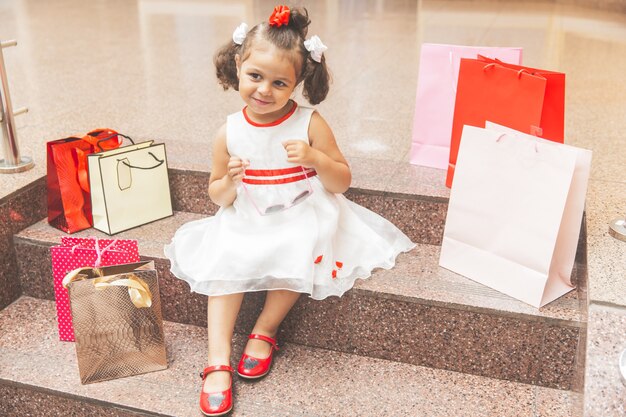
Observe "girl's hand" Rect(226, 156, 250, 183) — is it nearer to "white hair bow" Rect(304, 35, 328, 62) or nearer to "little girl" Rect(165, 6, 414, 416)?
"little girl" Rect(165, 6, 414, 416)

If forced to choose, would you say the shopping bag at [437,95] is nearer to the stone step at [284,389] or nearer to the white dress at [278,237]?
the white dress at [278,237]

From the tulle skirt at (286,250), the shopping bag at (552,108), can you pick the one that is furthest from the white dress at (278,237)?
the shopping bag at (552,108)

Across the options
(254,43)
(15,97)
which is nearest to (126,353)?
(254,43)

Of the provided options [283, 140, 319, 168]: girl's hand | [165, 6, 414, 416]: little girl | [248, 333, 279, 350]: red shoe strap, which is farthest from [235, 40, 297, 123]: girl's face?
[248, 333, 279, 350]: red shoe strap

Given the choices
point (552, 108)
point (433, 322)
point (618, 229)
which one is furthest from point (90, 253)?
point (618, 229)

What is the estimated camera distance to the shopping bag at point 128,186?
199 centimetres

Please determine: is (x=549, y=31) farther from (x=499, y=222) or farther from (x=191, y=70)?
(x=499, y=222)

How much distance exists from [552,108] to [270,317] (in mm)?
926

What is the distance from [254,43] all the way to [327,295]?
66 cm

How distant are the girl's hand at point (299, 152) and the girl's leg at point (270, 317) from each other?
0.35 m

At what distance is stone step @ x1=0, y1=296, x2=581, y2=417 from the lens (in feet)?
5.33

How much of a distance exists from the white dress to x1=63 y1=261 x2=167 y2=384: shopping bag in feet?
0.45

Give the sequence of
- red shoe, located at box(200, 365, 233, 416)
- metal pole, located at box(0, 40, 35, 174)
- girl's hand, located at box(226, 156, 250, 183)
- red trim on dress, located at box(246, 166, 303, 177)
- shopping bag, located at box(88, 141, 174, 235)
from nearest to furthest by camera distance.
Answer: red shoe, located at box(200, 365, 233, 416) → girl's hand, located at box(226, 156, 250, 183) → red trim on dress, located at box(246, 166, 303, 177) → shopping bag, located at box(88, 141, 174, 235) → metal pole, located at box(0, 40, 35, 174)

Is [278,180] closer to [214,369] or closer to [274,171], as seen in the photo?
[274,171]
